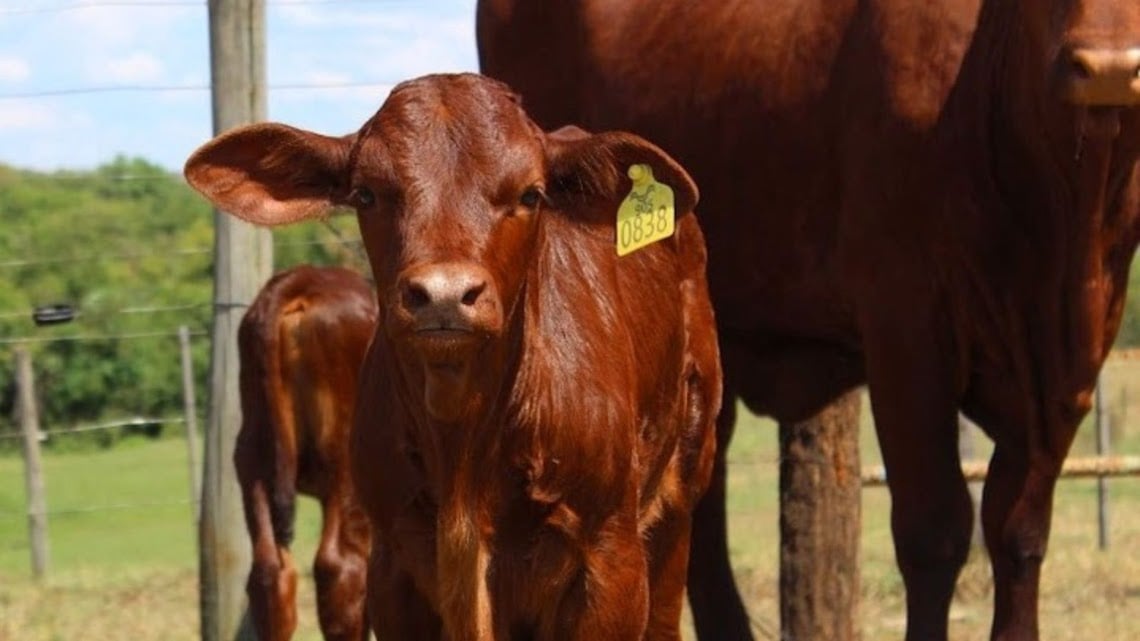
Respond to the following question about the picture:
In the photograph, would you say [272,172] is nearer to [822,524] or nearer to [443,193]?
[443,193]

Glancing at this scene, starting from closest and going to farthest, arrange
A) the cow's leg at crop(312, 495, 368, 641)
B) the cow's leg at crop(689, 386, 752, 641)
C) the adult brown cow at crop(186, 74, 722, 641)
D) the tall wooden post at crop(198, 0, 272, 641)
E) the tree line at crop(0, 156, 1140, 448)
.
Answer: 1. the adult brown cow at crop(186, 74, 722, 641)
2. the cow's leg at crop(689, 386, 752, 641)
3. the tall wooden post at crop(198, 0, 272, 641)
4. the cow's leg at crop(312, 495, 368, 641)
5. the tree line at crop(0, 156, 1140, 448)

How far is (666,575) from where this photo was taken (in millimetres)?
6715

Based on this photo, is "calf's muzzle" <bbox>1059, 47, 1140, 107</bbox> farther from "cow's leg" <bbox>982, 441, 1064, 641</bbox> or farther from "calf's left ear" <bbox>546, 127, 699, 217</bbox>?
"cow's leg" <bbox>982, 441, 1064, 641</bbox>

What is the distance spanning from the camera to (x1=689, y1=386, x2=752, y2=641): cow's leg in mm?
8422

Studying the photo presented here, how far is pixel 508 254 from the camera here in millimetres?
5191

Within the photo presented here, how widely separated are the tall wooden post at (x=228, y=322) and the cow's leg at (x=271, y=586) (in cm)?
21

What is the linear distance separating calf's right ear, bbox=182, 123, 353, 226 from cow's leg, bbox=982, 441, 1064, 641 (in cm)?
252

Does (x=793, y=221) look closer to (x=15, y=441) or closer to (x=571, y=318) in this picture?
(x=571, y=318)

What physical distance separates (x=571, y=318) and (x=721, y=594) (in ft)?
9.14

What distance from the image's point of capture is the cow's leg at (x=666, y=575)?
6.66 meters

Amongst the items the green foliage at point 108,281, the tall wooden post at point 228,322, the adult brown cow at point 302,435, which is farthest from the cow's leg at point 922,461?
the green foliage at point 108,281

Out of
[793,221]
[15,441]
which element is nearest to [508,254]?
[793,221]

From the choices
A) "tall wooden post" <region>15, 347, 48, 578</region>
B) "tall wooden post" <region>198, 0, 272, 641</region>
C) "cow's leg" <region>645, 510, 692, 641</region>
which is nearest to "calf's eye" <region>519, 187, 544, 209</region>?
"cow's leg" <region>645, 510, 692, 641</region>

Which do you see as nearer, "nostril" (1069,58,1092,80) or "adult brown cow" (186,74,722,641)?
"adult brown cow" (186,74,722,641)
